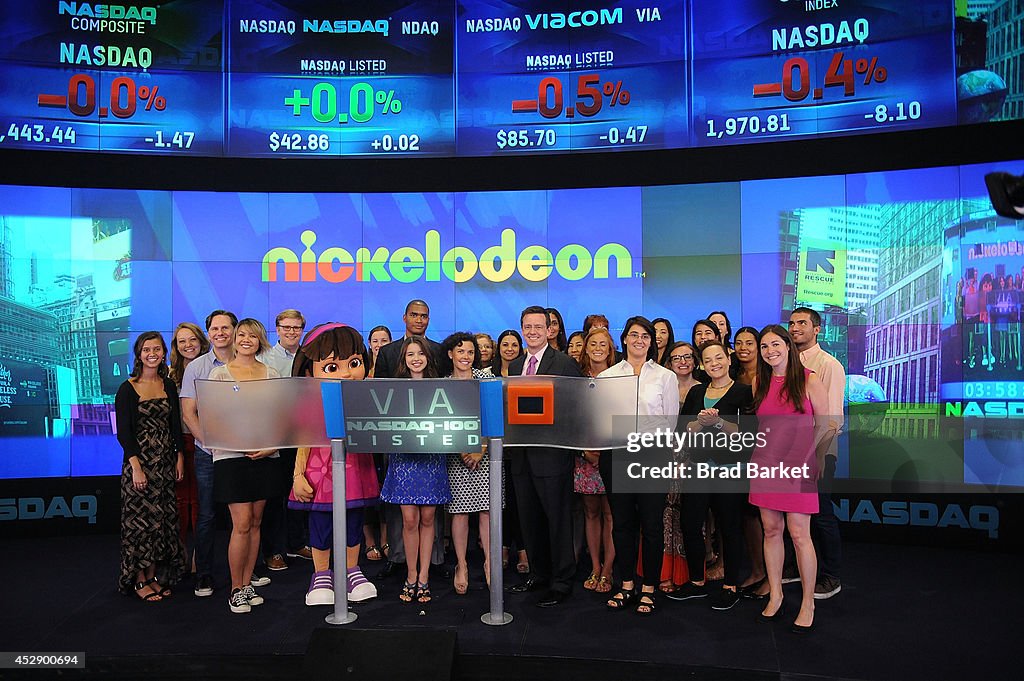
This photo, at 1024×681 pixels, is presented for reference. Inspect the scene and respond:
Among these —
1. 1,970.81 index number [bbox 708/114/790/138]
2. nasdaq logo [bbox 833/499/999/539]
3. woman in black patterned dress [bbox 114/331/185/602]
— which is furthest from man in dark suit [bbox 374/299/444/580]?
1,970.81 index number [bbox 708/114/790/138]

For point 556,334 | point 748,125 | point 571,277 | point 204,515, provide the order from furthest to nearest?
point 571,277, point 748,125, point 556,334, point 204,515

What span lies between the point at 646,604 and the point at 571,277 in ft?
10.7

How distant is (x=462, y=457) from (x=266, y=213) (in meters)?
3.52

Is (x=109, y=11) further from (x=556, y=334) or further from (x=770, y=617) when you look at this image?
(x=770, y=617)

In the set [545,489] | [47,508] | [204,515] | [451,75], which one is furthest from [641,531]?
[47,508]

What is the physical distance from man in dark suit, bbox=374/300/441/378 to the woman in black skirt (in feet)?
2.64

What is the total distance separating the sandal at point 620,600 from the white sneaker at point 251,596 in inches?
78.4

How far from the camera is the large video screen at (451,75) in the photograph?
6.19 metres

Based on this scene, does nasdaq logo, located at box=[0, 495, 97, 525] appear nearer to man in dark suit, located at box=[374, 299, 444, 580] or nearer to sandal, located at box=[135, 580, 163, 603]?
sandal, located at box=[135, 580, 163, 603]

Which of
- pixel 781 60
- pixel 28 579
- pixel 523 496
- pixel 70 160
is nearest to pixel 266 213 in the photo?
pixel 70 160

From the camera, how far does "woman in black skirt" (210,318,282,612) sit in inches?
161

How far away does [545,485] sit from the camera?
13.9ft

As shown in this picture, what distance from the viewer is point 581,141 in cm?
671

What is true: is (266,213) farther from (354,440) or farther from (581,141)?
(354,440)
